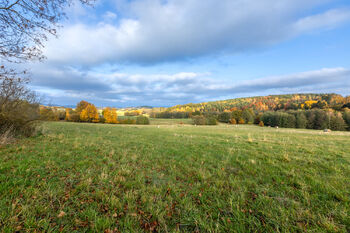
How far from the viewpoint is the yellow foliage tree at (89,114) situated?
177ft

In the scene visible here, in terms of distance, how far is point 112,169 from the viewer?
15.9 ft

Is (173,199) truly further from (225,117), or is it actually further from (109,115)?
(225,117)

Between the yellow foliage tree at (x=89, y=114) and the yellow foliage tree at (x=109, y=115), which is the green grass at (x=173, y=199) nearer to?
the yellow foliage tree at (x=89, y=114)

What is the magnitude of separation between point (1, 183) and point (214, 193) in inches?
211

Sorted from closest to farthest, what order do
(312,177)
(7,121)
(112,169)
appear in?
(312,177) → (112,169) → (7,121)

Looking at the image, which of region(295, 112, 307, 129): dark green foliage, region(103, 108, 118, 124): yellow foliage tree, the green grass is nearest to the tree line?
region(103, 108, 118, 124): yellow foliage tree

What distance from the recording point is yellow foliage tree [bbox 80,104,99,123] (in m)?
54.0

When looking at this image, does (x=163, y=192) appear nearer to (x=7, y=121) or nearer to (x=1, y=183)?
(x=1, y=183)

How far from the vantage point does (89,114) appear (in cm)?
5481

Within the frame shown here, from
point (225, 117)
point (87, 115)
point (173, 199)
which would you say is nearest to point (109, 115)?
point (87, 115)

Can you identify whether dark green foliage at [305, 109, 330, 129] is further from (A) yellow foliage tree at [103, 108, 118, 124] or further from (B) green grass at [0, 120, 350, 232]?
(A) yellow foliage tree at [103, 108, 118, 124]

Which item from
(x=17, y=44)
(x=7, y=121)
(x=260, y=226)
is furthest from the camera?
(x=7, y=121)

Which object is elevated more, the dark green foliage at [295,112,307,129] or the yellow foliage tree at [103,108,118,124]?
the yellow foliage tree at [103,108,118,124]

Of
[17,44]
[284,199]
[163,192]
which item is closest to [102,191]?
[163,192]
